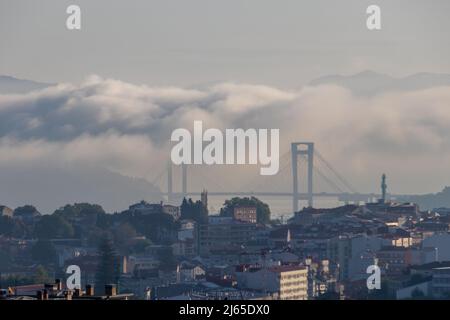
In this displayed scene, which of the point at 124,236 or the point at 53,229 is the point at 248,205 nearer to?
the point at 53,229

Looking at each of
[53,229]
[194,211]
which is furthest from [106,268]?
[194,211]

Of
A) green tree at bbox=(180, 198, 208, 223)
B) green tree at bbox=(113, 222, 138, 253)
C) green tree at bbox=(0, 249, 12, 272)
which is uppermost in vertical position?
green tree at bbox=(180, 198, 208, 223)

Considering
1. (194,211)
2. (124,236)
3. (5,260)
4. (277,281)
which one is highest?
(194,211)

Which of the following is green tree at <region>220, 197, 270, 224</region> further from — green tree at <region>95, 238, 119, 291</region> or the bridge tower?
green tree at <region>95, 238, 119, 291</region>

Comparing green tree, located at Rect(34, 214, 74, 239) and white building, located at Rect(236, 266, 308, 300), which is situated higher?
green tree, located at Rect(34, 214, 74, 239)

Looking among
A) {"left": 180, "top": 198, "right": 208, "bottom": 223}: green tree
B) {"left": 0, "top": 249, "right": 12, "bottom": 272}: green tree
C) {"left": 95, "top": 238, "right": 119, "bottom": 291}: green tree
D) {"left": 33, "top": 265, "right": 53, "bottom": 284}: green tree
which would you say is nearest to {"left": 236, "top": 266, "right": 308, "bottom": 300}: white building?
{"left": 95, "top": 238, "right": 119, "bottom": 291}: green tree
